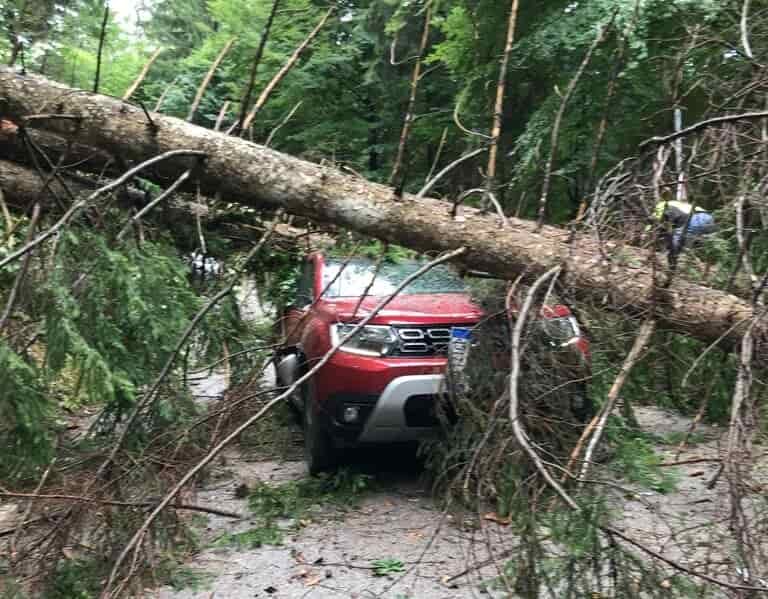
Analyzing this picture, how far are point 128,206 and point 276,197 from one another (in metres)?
1.16

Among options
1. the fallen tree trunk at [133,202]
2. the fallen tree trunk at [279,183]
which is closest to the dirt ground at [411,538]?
the fallen tree trunk at [133,202]

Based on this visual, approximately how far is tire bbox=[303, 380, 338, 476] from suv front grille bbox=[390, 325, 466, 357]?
80 cm

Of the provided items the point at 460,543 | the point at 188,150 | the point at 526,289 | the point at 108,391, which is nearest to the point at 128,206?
the point at 188,150

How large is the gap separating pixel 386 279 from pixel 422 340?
100 centimetres

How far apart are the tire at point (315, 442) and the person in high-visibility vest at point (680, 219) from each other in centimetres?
274

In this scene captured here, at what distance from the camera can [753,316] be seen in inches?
144

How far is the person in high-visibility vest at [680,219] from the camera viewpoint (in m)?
3.91

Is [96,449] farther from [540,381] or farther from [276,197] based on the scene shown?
[540,381]

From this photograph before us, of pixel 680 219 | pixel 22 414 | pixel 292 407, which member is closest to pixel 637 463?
pixel 680 219

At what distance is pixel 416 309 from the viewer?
5.21m

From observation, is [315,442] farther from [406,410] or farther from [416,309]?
[416,309]

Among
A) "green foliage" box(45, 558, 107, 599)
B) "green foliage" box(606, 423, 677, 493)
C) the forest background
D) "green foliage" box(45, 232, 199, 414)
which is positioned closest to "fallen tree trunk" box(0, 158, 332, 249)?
the forest background

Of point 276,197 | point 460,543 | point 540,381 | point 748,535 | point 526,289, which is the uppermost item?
point 276,197

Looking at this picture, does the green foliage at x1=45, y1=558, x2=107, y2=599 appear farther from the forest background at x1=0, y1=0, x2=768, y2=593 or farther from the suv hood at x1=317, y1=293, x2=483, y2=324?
the suv hood at x1=317, y1=293, x2=483, y2=324
